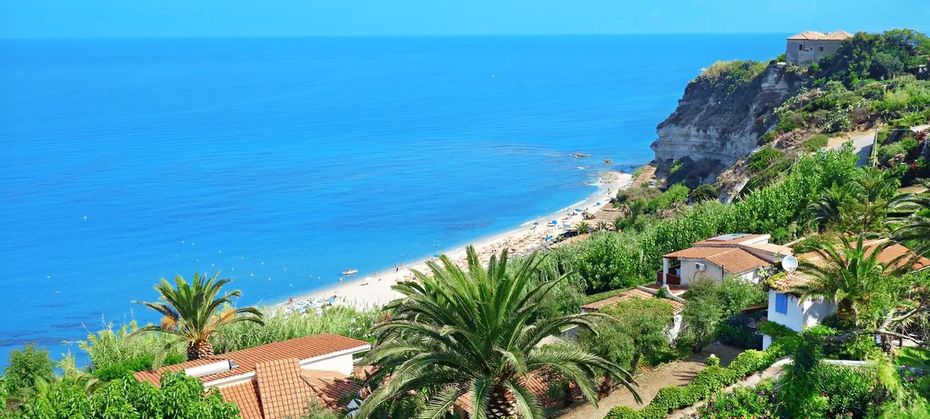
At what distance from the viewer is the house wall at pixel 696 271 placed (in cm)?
2941

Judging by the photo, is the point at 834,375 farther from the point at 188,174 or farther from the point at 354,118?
the point at 354,118

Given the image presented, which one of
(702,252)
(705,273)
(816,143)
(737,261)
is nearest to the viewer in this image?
(737,261)

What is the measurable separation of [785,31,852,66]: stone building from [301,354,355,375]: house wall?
72248 mm

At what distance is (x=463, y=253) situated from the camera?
71625mm

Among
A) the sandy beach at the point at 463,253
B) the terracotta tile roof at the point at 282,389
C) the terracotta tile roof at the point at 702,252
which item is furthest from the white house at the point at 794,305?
the sandy beach at the point at 463,253

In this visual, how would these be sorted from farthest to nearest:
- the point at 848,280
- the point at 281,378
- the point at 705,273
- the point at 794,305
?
the point at 705,273 → the point at 794,305 → the point at 281,378 → the point at 848,280

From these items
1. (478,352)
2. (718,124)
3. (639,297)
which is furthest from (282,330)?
(718,124)

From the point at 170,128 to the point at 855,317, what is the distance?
141 m

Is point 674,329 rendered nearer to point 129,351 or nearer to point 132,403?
point 132,403

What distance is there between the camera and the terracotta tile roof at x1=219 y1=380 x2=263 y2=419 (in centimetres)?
2047

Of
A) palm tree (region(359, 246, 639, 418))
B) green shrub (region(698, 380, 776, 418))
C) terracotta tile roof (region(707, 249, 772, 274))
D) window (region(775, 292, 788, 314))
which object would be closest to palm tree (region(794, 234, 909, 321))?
window (region(775, 292, 788, 314))

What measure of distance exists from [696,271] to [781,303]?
26.7ft

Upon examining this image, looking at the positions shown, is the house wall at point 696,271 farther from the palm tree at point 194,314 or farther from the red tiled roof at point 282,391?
the palm tree at point 194,314

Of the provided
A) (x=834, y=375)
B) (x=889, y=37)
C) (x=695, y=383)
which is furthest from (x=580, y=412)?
(x=889, y=37)
